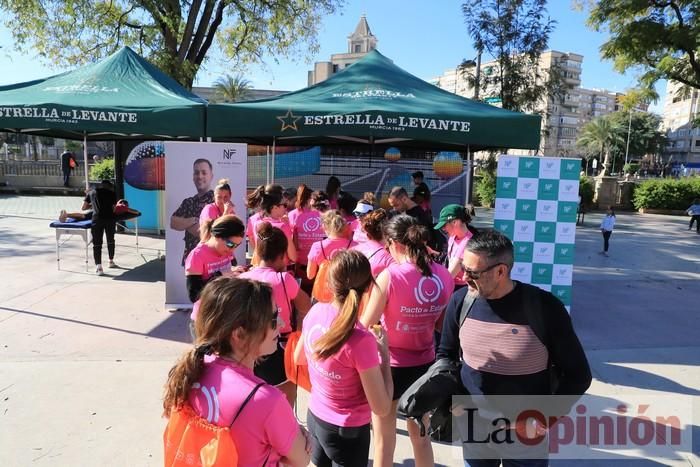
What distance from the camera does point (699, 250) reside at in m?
12.4

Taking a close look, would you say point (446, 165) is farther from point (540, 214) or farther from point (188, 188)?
point (188, 188)

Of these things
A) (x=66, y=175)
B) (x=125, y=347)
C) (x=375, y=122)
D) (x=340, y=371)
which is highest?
(x=375, y=122)

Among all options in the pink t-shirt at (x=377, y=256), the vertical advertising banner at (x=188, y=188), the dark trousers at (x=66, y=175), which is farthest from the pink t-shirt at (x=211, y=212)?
the dark trousers at (x=66, y=175)

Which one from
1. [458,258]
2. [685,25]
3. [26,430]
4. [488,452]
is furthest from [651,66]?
[26,430]

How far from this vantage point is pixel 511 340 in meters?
1.96

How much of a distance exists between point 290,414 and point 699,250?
14583 mm

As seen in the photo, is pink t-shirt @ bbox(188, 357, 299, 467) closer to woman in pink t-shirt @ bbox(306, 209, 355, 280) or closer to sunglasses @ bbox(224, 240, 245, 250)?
sunglasses @ bbox(224, 240, 245, 250)

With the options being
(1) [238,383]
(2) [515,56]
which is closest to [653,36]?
(2) [515,56]

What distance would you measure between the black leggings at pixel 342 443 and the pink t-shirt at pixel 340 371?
36 millimetres

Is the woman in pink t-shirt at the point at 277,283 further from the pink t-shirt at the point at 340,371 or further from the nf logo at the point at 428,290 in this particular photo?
the nf logo at the point at 428,290

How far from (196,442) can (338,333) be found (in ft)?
2.38

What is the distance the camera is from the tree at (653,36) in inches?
582

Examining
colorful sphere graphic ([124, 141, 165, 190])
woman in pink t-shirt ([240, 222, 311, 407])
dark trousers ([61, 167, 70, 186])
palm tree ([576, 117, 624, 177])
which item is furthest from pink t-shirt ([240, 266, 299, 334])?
palm tree ([576, 117, 624, 177])

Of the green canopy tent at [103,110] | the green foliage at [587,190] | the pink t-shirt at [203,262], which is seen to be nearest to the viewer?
the pink t-shirt at [203,262]
